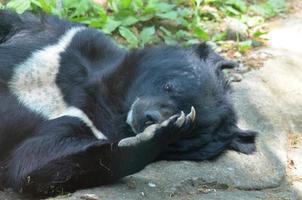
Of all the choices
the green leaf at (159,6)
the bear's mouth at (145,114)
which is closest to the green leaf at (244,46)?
the green leaf at (159,6)

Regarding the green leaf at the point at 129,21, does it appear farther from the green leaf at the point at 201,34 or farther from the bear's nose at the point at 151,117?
the bear's nose at the point at 151,117

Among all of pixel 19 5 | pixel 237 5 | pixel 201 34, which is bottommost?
pixel 237 5

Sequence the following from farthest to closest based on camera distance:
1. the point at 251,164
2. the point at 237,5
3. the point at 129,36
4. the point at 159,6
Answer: the point at 237,5
the point at 159,6
the point at 129,36
the point at 251,164

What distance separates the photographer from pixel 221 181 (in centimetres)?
422

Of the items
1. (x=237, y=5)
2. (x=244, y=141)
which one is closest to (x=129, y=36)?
(x=237, y=5)

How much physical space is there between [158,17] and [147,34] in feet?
1.48

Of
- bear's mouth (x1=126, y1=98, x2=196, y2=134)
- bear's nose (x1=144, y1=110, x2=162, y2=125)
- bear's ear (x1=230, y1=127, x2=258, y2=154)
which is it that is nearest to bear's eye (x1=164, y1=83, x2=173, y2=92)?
bear's mouth (x1=126, y1=98, x2=196, y2=134)

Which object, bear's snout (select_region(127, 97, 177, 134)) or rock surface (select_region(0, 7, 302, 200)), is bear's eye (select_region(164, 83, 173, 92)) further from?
rock surface (select_region(0, 7, 302, 200))

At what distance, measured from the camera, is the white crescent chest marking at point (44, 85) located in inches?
160

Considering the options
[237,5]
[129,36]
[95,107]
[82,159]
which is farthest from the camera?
[237,5]

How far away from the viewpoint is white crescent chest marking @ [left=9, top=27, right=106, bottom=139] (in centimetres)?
405

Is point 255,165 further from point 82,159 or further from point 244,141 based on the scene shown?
point 82,159

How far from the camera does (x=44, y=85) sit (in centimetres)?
421

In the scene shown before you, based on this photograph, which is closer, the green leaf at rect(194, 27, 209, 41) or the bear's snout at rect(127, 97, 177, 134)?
the bear's snout at rect(127, 97, 177, 134)
